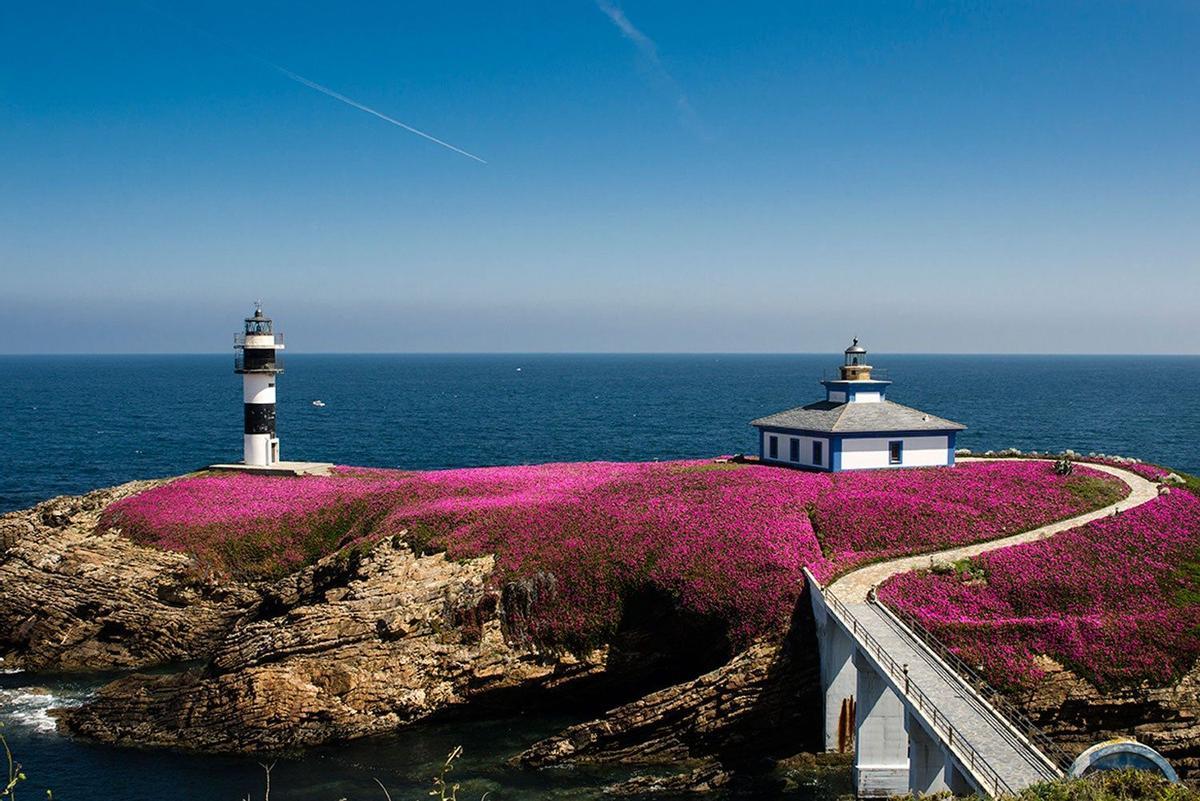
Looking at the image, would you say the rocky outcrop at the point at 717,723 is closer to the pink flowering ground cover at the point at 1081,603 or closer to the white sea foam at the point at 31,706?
the pink flowering ground cover at the point at 1081,603

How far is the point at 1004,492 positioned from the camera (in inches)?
1959

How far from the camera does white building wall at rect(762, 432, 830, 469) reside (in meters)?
54.7

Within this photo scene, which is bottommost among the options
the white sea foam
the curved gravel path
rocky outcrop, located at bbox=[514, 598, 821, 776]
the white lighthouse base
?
the white sea foam

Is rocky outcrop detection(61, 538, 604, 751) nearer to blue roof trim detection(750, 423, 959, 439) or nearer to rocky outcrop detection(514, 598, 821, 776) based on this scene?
rocky outcrop detection(514, 598, 821, 776)

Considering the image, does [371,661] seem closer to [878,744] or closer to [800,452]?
[878,744]

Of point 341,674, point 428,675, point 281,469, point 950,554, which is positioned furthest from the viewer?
point 281,469

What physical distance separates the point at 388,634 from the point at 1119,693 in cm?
2921

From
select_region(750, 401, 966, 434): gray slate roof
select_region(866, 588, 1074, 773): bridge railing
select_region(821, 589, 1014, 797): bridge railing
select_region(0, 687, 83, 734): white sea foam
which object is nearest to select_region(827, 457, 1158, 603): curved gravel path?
select_region(866, 588, 1074, 773): bridge railing

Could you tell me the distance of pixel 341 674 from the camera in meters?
39.4

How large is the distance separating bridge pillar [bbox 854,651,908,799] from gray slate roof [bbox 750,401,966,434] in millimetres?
22165

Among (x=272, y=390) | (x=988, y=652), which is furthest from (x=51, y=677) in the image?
(x=988, y=652)

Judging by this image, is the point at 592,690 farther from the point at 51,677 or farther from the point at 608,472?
the point at 51,677

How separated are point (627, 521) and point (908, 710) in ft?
64.0

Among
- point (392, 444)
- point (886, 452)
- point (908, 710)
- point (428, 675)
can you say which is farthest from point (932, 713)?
point (392, 444)
